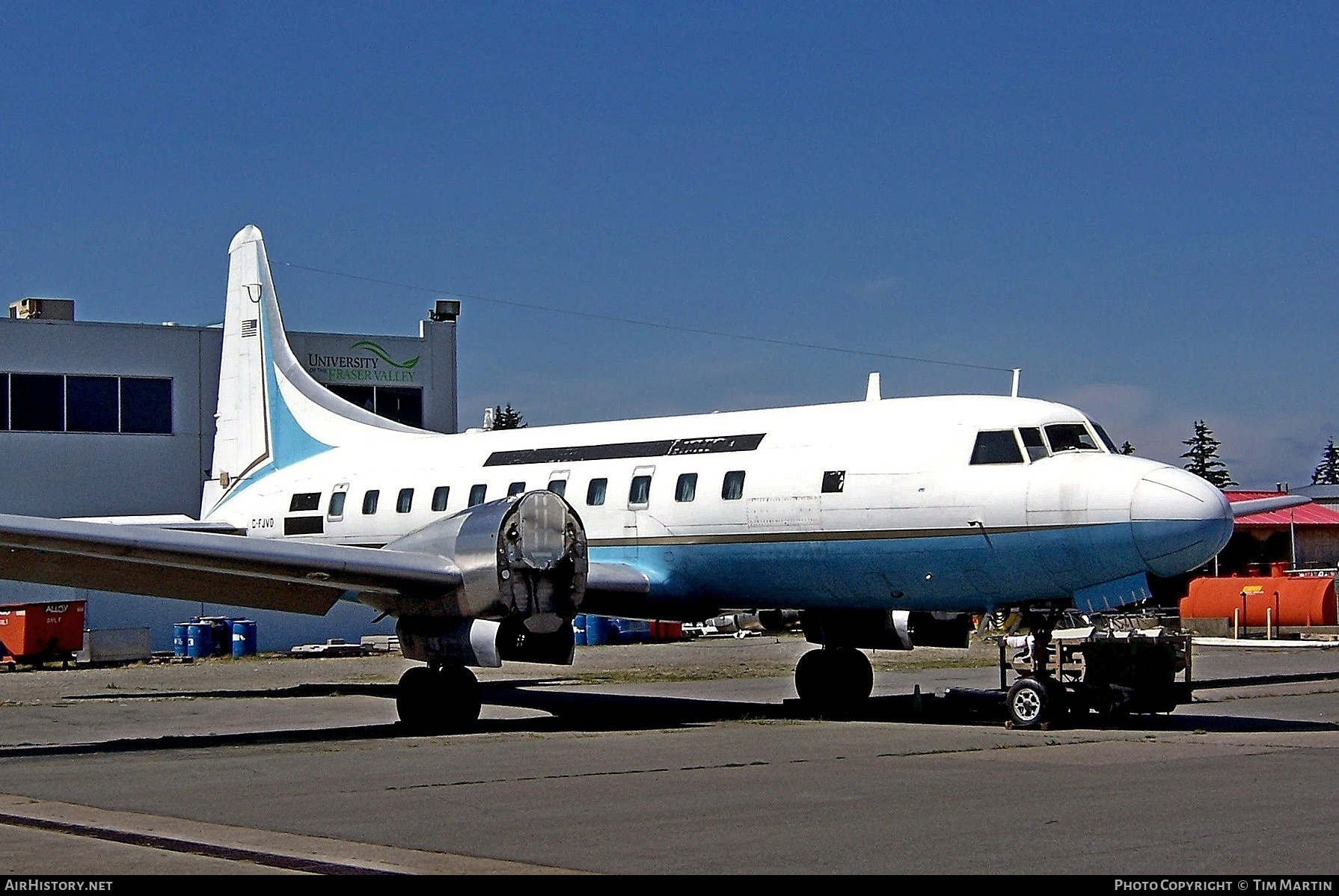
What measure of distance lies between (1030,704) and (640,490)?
5245mm

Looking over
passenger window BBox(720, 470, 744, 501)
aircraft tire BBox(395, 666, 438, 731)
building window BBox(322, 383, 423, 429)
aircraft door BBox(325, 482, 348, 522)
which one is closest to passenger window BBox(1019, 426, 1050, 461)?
passenger window BBox(720, 470, 744, 501)

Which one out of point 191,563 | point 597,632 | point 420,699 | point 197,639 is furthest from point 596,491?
point 597,632

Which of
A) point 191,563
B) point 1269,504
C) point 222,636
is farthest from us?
point 222,636

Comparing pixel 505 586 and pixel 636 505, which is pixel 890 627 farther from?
pixel 505 586

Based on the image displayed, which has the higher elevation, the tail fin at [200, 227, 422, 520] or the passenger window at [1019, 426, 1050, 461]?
the tail fin at [200, 227, 422, 520]

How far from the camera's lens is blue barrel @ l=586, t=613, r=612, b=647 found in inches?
1471

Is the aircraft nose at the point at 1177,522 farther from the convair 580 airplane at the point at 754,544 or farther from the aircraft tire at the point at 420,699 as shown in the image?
the aircraft tire at the point at 420,699

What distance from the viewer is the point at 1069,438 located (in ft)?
52.2

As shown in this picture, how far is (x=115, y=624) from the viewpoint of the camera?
36781 mm

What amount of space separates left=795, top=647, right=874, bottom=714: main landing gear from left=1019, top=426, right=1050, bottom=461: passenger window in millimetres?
4291

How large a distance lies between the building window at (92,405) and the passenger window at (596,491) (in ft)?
73.8

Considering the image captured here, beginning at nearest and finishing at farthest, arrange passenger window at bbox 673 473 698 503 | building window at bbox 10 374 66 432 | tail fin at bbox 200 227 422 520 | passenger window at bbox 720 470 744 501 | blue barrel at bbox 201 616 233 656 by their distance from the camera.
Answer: passenger window at bbox 720 470 744 501, passenger window at bbox 673 473 698 503, tail fin at bbox 200 227 422 520, blue barrel at bbox 201 616 233 656, building window at bbox 10 374 66 432

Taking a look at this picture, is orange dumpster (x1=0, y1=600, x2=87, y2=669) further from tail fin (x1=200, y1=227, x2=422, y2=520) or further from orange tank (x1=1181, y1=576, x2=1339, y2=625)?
orange tank (x1=1181, y1=576, x2=1339, y2=625)
